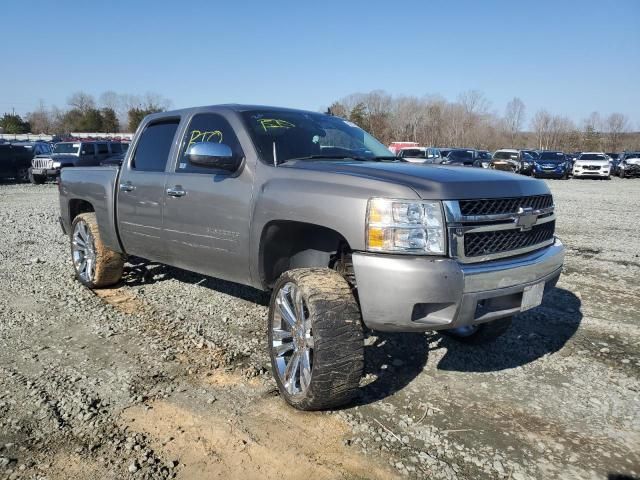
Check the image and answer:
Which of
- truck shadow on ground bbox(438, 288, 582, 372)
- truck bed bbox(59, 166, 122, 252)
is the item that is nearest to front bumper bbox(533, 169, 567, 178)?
truck shadow on ground bbox(438, 288, 582, 372)

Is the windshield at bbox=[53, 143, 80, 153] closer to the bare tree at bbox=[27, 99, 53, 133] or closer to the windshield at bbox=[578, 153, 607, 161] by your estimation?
the windshield at bbox=[578, 153, 607, 161]

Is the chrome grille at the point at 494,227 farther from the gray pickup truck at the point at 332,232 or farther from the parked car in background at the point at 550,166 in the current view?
the parked car in background at the point at 550,166

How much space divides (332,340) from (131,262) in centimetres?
439

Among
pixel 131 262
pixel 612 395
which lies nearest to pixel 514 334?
pixel 612 395

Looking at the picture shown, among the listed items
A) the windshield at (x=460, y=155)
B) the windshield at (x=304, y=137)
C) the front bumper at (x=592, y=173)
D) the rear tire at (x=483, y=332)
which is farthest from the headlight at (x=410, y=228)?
the front bumper at (x=592, y=173)

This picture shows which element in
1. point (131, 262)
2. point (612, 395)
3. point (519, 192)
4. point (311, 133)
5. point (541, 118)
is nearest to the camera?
point (519, 192)

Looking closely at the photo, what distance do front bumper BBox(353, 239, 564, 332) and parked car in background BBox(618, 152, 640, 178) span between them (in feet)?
124

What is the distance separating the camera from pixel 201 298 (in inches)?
207

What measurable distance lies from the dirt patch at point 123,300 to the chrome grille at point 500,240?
129 inches

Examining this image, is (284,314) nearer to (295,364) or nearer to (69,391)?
(295,364)

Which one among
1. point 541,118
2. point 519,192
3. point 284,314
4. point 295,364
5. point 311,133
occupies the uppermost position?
point 541,118

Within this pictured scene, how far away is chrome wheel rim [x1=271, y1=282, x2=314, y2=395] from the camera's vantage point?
3064 millimetres

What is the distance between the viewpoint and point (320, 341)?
2.82m

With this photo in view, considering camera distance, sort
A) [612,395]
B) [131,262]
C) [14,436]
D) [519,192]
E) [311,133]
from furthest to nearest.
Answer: [131,262] → [311,133] → [612,395] → [519,192] → [14,436]
